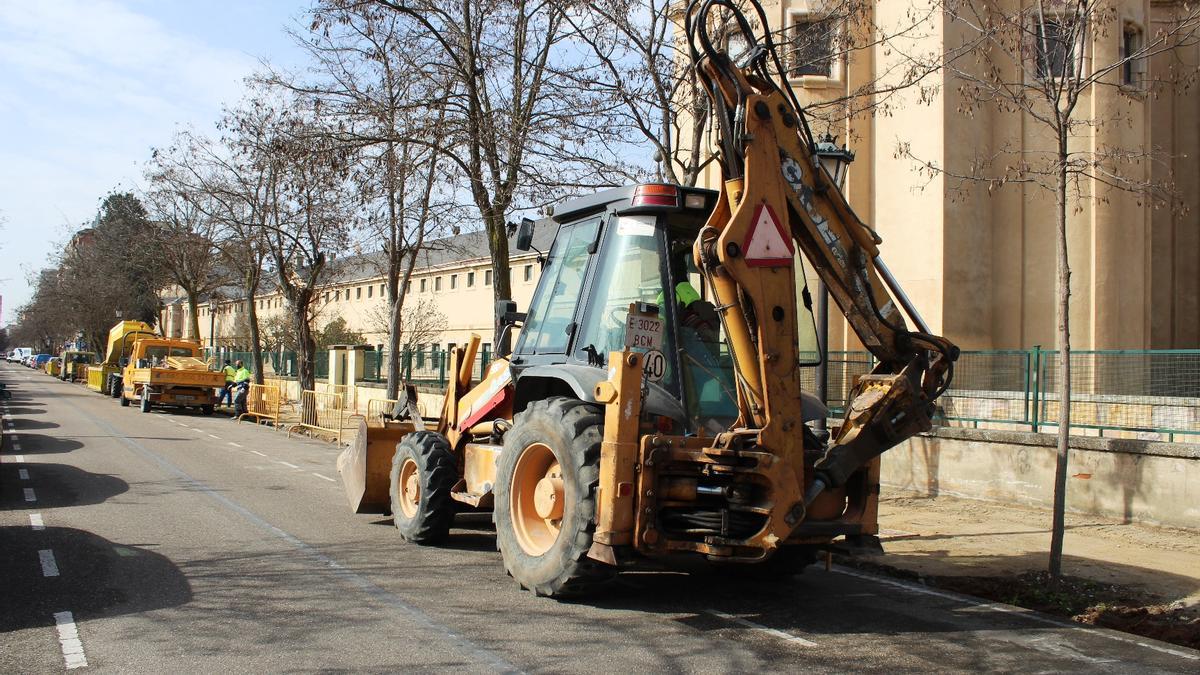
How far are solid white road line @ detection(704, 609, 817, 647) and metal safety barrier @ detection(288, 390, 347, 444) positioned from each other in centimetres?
1647

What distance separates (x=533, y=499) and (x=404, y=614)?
4.16 feet

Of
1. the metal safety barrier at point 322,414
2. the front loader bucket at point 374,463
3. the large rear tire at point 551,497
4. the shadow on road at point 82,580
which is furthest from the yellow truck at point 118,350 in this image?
the large rear tire at point 551,497

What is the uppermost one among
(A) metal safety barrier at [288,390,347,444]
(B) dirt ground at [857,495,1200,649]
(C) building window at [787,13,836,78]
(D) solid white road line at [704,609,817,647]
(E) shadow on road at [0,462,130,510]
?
(C) building window at [787,13,836,78]

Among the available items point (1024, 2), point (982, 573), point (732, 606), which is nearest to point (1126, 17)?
point (1024, 2)

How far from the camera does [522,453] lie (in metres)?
7.29

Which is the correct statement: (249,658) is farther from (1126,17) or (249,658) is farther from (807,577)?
(1126,17)

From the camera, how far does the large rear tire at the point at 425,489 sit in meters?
9.02

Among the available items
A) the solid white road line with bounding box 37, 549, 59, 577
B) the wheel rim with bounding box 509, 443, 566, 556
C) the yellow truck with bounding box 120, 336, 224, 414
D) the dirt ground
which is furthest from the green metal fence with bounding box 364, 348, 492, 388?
the wheel rim with bounding box 509, 443, 566, 556

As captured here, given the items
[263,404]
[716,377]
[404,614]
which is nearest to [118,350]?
[263,404]

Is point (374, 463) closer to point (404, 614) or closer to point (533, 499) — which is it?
point (533, 499)

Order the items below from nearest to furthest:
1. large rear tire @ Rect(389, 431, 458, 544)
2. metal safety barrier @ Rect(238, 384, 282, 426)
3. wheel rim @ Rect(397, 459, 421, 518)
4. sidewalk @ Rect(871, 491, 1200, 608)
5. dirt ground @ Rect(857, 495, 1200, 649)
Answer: dirt ground @ Rect(857, 495, 1200, 649) → sidewalk @ Rect(871, 491, 1200, 608) → large rear tire @ Rect(389, 431, 458, 544) → wheel rim @ Rect(397, 459, 421, 518) → metal safety barrier @ Rect(238, 384, 282, 426)

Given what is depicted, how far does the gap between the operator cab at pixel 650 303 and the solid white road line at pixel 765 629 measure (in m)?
1.27

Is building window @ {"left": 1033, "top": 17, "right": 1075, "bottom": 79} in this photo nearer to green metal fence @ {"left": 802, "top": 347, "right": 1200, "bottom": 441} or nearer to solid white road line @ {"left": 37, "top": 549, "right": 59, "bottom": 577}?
green metal fence @ {"left": 802, "top": 347, "right": 1200, "bottom": 441}

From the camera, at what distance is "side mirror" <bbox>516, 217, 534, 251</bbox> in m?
7.99
